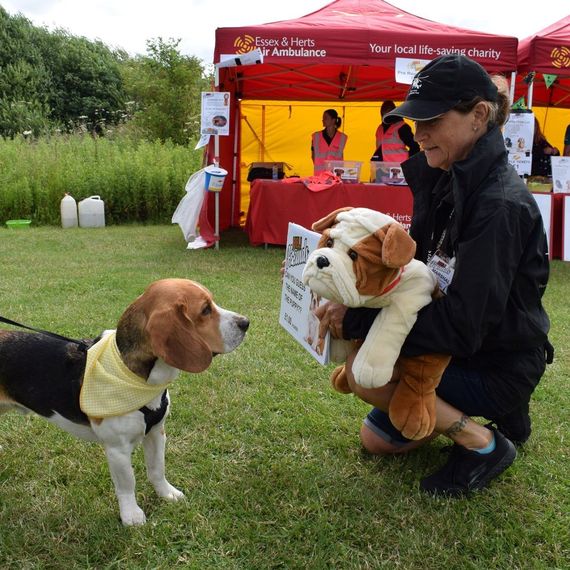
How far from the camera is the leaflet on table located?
2488 millimetres

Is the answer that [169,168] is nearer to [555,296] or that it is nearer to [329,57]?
[329,57]

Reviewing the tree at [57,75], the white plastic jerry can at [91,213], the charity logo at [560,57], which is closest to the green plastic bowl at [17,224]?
the white plastic jerry can at [91,213]

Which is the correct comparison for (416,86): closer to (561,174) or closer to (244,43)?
(244,43)

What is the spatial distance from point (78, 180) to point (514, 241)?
453 inches

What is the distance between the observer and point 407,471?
8.91 feet

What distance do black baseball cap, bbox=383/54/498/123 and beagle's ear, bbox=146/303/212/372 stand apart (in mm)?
1182

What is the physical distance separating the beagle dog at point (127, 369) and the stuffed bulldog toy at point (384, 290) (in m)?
0.44

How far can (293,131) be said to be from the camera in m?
11.3

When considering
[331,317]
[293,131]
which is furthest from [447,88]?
[293,131]

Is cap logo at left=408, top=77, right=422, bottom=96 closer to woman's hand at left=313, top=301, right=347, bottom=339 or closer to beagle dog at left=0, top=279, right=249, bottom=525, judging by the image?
woman's hand at left=313, top=301, right=347, bottom=339

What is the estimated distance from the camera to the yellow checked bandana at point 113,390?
208 centimetres

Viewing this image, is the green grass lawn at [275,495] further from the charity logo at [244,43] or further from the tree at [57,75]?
the tree at [57,75]

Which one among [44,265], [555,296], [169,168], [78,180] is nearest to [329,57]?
[555,296]

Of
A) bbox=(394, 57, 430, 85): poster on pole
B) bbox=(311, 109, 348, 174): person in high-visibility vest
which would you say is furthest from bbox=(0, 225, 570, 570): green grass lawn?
bbox=(311, 109, 348, 174): person in high-visibility vest
